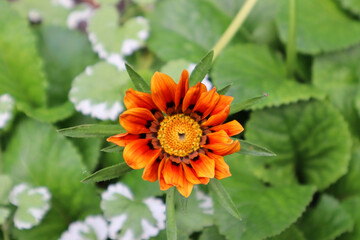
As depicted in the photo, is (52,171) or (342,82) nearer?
(52,171)

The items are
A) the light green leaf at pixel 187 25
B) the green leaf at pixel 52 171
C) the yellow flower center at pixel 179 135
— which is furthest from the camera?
the light green leaf at pixel 187 25

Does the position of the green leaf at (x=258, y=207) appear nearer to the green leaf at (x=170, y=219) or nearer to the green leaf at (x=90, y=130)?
the green leaf at (x=170, y=219)

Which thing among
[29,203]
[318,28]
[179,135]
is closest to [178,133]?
[179,135]

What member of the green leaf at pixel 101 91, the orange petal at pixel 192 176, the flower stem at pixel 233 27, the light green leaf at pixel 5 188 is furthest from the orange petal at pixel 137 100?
the light green leaf at pixel 5 188

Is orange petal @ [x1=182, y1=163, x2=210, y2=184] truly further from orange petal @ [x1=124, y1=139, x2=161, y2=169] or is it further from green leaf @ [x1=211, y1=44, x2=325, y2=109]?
green leaf @ [x1=211, y1=44, x2=325, y2=109]

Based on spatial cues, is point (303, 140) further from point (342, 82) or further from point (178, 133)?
point (178, 133)

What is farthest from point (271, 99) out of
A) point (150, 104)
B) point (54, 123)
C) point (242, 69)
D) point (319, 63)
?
point (54, 123)
